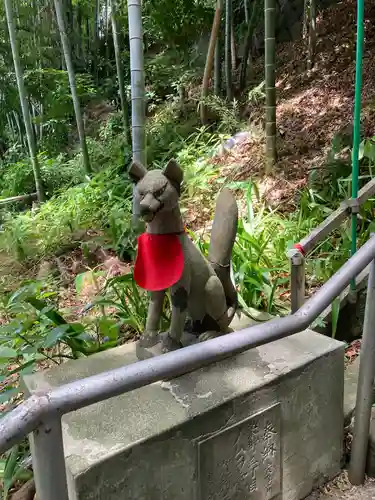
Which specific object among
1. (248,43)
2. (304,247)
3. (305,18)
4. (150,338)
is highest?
(305,18)

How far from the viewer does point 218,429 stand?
1.54 m

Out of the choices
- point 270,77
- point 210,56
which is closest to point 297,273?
point 270,77

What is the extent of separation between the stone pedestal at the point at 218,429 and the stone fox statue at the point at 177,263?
0.60 ft

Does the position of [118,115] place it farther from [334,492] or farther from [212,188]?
[334,492]

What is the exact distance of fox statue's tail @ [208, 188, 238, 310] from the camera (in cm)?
176

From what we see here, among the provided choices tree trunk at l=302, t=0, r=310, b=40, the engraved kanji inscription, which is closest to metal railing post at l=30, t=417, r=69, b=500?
the engraved kanji inscription

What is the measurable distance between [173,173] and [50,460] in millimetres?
961

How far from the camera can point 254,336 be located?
128cm

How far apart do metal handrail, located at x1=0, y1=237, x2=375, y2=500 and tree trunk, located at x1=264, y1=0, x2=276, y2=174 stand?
335 centimetres

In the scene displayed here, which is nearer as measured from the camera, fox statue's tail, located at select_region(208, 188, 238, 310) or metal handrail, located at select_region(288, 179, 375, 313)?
fox statue's tail, located at select_region(208, 188, 238, 310)

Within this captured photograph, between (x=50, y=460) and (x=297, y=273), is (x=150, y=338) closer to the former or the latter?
(x=297, y=273)

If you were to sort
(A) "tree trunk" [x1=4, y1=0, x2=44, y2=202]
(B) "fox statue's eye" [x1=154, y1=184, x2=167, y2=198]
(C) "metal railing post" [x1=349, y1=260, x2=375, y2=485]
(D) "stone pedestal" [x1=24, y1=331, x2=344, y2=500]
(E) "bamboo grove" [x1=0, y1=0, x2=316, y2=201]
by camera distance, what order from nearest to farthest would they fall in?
(D) "stone pedestal" [x1=24, y1=331, x2=344, y2=500] → (B) "fox statue's eye" [x1=154, y1=184, x2=167, y2=198] → (C) "metal railing post" [x1=349, y1=260, x2=375, y2=485] → (A) "tree trunk" [x1=4, y1=0, x2=44, y2=202] → (E) "bamboo grove" [x1=0, y1=0, x2=316, y2=201]

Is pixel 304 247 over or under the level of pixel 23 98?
under

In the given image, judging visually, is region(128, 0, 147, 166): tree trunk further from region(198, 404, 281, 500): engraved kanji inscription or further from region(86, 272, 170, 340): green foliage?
region(198, 404, 281, 500): engraved kanji inscription
